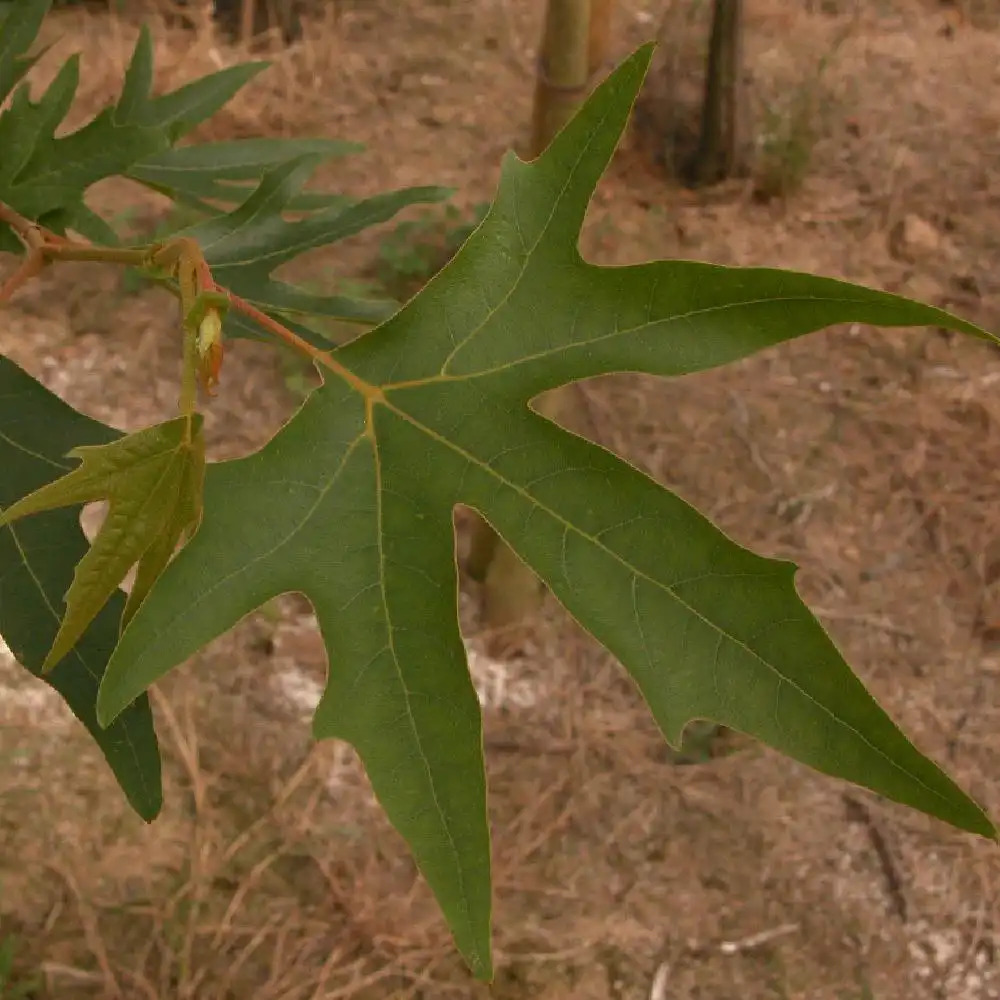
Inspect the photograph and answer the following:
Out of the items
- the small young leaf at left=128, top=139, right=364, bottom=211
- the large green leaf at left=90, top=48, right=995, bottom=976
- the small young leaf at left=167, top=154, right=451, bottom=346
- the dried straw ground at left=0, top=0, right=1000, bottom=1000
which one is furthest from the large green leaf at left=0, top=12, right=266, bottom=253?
the dried straw ground at left=0, top=0, right=1000, bottom=1000

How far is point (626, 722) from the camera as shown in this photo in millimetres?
1996

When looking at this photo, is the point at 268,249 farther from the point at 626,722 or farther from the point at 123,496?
the point at 626,722

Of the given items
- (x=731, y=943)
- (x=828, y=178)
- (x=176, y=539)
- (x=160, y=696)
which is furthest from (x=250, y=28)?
(x=176, y=539)

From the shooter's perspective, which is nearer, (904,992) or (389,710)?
(389,710)

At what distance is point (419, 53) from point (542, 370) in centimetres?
263

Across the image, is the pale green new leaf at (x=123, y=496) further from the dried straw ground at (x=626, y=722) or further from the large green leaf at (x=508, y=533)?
the dried straw ground at (x=626, y=722)

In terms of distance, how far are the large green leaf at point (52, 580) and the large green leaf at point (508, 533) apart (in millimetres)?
142

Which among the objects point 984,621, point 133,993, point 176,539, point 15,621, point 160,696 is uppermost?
point 176,539

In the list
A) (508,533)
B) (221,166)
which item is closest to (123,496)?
(508,533)

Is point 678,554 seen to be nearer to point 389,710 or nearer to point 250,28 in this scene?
point 389,710

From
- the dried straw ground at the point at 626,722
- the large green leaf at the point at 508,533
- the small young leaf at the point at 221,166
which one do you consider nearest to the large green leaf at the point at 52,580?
the large green leaf at the point at 508,533

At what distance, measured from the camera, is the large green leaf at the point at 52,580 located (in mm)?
809

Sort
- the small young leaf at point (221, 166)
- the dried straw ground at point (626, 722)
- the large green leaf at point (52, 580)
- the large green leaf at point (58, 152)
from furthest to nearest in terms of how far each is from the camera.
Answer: the dried straw ground at point (626, 722)
the small young leaf at point (221, 166)
the large green leaf at point (58, 152)
the large green leaf at point (52, 580)

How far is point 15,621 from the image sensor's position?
2.74ft
